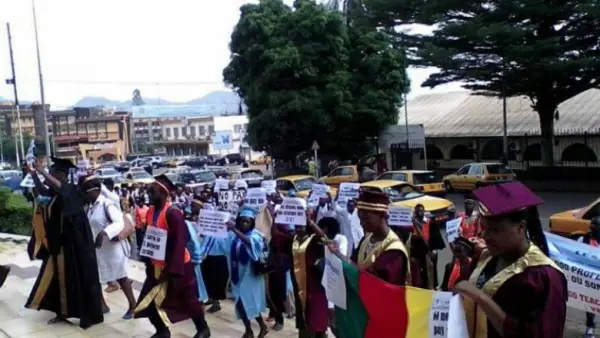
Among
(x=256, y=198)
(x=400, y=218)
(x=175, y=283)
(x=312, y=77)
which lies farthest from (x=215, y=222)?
(x=312, y=77)

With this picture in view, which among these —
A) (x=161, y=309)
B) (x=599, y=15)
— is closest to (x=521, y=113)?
(x=599, y=15)

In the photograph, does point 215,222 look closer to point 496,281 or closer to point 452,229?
point 452,229

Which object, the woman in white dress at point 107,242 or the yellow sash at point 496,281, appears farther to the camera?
the woman in white dress at point 107,242

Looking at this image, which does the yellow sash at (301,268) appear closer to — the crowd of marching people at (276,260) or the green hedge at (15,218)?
the crowd of marching people at (276,260)

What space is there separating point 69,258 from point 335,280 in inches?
147

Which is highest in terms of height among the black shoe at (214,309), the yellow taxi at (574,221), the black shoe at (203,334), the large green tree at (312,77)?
the large green tree at (312,77)

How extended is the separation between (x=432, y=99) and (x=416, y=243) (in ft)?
123

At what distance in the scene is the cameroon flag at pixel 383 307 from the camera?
4160mm

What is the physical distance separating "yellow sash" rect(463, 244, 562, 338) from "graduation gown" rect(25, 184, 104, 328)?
17.7ft

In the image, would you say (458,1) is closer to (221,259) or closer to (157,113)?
(221,259)

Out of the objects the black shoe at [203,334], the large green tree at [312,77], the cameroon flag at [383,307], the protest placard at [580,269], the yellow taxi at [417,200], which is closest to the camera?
the cameroon flag at [383,307]

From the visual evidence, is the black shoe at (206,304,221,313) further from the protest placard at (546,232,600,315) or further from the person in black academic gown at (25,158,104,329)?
the protest placard at (546,232,600,315)

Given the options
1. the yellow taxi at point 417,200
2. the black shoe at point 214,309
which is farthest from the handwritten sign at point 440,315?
the yellow taxi at point 417,200

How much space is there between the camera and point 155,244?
612 cm
